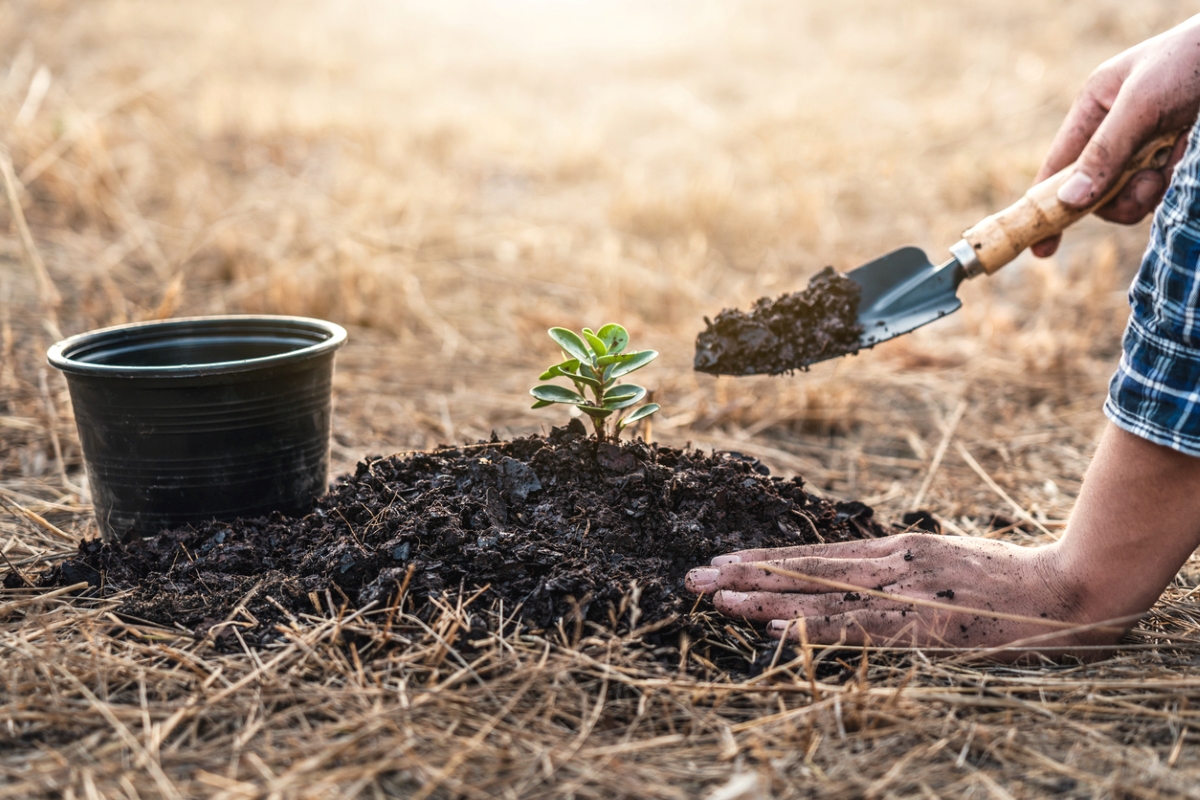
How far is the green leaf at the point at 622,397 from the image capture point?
1955 millimetres

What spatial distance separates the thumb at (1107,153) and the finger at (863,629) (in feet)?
3.51

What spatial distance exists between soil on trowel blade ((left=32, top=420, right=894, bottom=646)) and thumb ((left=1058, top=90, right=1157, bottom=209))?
0.88 metres

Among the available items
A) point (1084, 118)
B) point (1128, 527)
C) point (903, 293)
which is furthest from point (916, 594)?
point (1084, 118)

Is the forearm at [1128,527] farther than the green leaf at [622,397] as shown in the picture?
No

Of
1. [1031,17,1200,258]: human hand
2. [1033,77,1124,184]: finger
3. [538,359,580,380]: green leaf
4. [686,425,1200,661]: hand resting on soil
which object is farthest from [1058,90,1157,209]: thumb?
[538,359,580,380]: green leaf

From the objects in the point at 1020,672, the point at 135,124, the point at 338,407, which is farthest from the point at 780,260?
the point at 135,124

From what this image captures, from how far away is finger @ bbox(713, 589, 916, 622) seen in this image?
1.73 meters

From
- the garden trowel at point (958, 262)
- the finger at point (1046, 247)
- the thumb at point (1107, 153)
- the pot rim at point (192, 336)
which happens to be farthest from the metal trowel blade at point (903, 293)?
the pot rim at point (192, 336)

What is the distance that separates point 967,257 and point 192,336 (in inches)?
78.4

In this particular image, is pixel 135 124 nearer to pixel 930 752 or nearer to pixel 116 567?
pixel 116 567

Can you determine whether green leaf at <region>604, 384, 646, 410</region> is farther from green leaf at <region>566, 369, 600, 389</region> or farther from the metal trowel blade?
the metal trowel blade

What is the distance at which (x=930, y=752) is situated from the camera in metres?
1.37

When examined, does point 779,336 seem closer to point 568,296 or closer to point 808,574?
point 808,574

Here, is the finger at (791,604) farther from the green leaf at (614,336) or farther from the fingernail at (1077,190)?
the fingernail at (1077,190)
